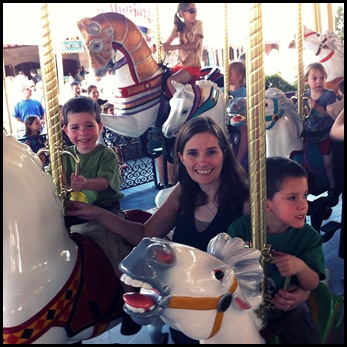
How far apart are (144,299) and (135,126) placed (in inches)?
105

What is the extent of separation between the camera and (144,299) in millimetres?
891

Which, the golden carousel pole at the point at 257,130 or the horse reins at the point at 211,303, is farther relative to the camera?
the golden carousel pole at the point at 257,130

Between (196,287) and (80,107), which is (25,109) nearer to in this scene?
(80,107)

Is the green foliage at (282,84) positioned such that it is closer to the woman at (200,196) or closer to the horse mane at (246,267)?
the woman at (200,196)

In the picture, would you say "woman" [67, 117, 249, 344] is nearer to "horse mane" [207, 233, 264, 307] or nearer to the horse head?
"horse mane" [207, 233, 264, 307]

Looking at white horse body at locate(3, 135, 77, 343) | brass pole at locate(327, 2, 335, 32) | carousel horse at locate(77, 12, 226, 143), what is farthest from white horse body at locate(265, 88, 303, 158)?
brass pole at locate(327, 2, 335, 32)

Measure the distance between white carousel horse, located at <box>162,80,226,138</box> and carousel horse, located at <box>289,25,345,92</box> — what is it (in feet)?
5.40

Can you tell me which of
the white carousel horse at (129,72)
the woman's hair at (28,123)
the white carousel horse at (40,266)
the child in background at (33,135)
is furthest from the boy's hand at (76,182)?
the woman's hair at (28,123)

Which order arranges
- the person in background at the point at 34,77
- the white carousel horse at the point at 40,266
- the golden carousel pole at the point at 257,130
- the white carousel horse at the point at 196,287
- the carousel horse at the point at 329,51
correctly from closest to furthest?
1. the white carousel horse at the point at 196,287
2. the golden carousel pole at the point at 257,130
3. the white carousel horse at the point at 40,266
4. the carousel horse at the point at 329,51
5. the person in background at the point at 34,77

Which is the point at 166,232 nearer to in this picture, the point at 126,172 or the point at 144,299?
the point at 144,299

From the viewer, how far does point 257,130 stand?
104cm

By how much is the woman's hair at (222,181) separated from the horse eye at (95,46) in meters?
1.88

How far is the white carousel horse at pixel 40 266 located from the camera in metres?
1.11

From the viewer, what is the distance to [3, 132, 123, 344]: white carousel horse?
3.65ft
